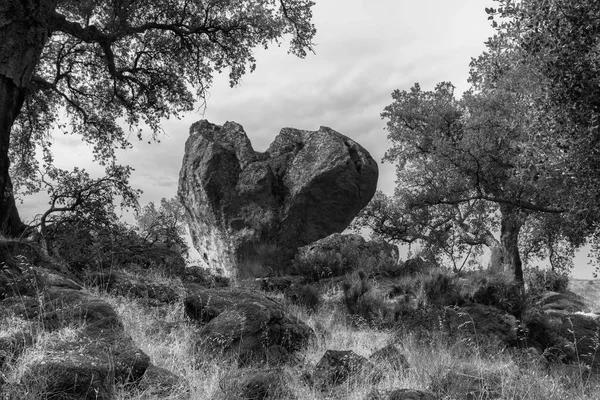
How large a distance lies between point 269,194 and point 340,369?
13.7 meters

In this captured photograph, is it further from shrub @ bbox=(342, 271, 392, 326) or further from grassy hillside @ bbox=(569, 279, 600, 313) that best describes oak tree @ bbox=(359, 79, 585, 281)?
grassy hillside @ bbox=(569, 279, 600, 313)

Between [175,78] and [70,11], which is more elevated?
[70,11]

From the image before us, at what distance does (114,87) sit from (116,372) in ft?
45.5

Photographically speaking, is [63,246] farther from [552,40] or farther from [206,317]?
[552,40]

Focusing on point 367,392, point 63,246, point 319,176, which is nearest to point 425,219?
point 319,176

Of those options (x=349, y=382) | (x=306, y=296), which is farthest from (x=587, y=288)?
(x=349, y=382)

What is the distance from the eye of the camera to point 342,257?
52.5 feet

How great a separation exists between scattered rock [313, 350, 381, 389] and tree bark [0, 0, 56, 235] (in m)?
6.59

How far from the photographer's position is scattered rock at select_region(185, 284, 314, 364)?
6.70 metres

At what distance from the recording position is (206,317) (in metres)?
8.02

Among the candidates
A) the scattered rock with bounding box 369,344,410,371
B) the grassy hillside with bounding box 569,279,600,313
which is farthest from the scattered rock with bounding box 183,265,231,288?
the grassy hillside with bounding box 569,279,600,313

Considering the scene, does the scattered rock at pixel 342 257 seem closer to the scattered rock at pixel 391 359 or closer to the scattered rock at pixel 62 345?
the scattered rock at pixel 391 359

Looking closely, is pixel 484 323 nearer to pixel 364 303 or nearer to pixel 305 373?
pixel 364 303

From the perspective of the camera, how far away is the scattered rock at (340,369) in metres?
5.78
